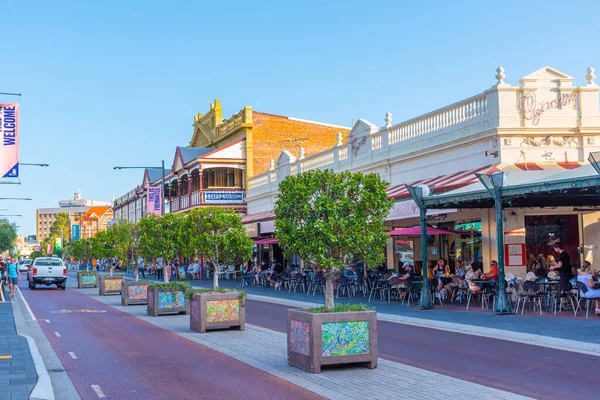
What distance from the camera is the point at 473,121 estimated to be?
22719 mm

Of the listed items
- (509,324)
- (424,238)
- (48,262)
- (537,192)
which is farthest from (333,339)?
(48,262)

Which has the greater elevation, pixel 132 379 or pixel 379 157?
pixel 379 157

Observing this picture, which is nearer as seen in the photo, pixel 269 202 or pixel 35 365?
pixel 35 365

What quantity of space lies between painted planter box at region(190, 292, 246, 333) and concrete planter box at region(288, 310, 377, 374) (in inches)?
207

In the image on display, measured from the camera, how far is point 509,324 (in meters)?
15.2

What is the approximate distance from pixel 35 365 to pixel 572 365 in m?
7.92

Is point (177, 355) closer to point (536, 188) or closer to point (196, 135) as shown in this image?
point (536, 188)

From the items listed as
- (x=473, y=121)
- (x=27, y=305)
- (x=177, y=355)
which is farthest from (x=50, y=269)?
(x=177, y=355)

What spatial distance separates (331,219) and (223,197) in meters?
37.4

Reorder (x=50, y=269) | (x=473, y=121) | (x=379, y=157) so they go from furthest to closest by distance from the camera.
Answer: (x=50, y=269) → (x=379, y=157) → (x=473, y=121)

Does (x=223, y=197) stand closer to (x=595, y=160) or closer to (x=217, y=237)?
(x=217, y=237)

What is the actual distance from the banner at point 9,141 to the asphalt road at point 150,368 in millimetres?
4456

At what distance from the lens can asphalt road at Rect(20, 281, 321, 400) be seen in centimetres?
880

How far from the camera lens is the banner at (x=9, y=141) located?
1883 centimetres
